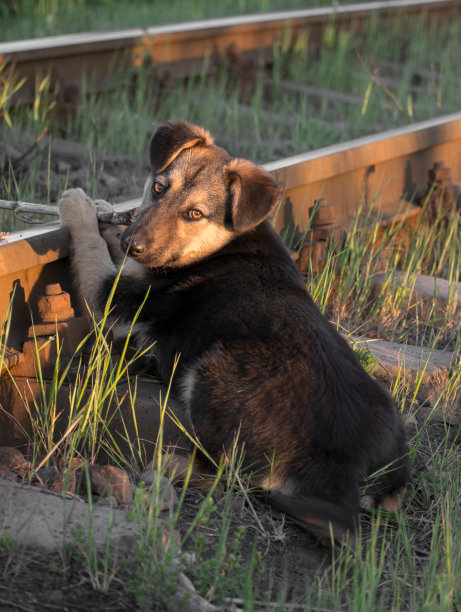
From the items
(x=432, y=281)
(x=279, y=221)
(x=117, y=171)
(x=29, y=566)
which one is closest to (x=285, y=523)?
(x=29, y=566)

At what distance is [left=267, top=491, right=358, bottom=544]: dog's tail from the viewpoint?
11.4 feet

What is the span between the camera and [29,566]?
3068mm

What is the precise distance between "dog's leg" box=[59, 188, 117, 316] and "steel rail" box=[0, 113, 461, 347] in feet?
0.26

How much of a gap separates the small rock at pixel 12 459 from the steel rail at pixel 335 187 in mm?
594

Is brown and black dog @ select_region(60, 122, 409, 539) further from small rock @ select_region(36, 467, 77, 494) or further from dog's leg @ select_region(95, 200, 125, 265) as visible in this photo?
small rock @ select_region(36, 467, 77, 494)

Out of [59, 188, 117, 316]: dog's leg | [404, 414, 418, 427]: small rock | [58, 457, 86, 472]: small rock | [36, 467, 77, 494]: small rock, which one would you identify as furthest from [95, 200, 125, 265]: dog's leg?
[404, 414, 418, 427]: small rock

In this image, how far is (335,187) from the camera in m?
6.25

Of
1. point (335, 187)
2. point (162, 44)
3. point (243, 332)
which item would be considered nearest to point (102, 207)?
point (243, 332)

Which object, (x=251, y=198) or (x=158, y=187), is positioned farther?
(x=158, y=187)

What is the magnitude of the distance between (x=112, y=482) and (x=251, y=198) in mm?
1586

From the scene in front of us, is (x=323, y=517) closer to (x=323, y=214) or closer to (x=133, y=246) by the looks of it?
(x=133, y=246)

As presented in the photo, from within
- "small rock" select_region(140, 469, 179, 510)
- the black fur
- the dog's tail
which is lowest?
the dog's tail

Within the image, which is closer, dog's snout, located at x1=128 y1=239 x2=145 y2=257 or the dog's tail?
the dog's tail

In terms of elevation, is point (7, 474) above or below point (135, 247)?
below
